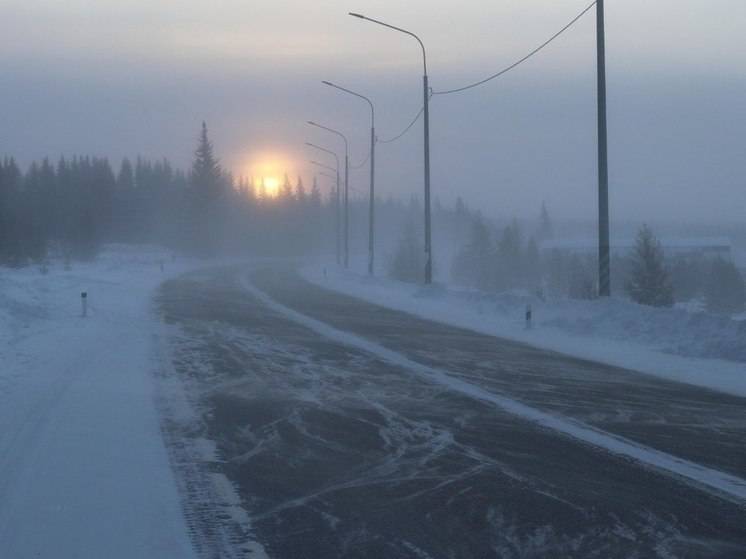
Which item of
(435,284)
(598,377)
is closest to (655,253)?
(435,284)

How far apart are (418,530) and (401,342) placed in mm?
14674

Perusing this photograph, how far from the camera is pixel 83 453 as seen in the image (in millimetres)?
9930

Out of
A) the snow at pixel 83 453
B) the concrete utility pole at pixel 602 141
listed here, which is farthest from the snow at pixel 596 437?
the concrete utility pole at pixel 602 141

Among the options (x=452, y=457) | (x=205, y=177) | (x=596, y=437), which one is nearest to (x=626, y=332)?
(x=596, y=437)

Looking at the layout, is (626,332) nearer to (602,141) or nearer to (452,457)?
(602,141)

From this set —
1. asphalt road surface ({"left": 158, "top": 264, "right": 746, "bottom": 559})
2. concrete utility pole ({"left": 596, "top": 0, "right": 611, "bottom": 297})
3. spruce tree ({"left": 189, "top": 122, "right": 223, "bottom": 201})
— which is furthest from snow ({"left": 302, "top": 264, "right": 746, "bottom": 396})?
spruce tree ({"left": 189, "top": 122, "right": 223, "bottom": 201})

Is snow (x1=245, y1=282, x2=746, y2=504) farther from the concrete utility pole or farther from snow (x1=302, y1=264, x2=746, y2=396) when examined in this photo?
the concrete utility pole

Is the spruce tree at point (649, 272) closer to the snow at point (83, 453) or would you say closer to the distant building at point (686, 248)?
the snow at point (83, 453)

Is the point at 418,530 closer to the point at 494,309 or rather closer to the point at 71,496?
the point at 71,496

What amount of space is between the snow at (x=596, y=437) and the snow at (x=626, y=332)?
3.76 m

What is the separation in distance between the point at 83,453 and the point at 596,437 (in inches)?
211

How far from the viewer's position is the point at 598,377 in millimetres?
16391

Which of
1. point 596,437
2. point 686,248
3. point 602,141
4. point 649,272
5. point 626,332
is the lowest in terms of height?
point 596,437

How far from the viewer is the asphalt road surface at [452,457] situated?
712 cm
